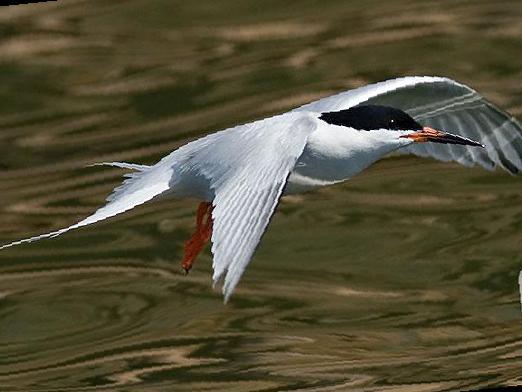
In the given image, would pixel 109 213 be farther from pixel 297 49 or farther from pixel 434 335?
pixel 297 49

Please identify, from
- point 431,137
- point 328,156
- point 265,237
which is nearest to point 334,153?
point 328,156

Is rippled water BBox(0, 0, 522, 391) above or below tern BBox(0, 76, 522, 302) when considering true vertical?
below

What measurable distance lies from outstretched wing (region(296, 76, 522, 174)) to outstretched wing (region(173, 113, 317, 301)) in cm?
111

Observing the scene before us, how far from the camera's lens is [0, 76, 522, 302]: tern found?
703cm

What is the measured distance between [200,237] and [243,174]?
1211 millimetres

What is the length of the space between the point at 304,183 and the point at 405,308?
→ 73.5 inches

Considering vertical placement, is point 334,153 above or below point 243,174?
below

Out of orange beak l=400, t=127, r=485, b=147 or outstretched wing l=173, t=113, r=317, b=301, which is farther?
orange beak l=400, t=127, r=485, b=147

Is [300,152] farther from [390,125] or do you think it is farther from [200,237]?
[200,237]

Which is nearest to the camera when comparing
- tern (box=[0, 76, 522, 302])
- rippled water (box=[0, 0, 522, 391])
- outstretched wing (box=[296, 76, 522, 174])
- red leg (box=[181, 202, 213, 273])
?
tern (box=[0, 76, 522, 302])

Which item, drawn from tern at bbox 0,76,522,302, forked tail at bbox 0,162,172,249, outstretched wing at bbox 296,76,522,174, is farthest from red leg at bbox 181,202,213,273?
outstretched wing at bbox 296,76,522,174

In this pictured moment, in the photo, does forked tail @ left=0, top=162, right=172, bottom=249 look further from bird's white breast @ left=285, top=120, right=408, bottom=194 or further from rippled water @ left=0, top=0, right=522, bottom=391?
rippled water @ left=0, top=0, right=522, bottom=391

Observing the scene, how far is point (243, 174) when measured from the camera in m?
7.30

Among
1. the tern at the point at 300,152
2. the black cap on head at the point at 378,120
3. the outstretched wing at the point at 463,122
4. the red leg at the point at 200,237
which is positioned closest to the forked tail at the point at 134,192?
the tern at the point at 300,152
